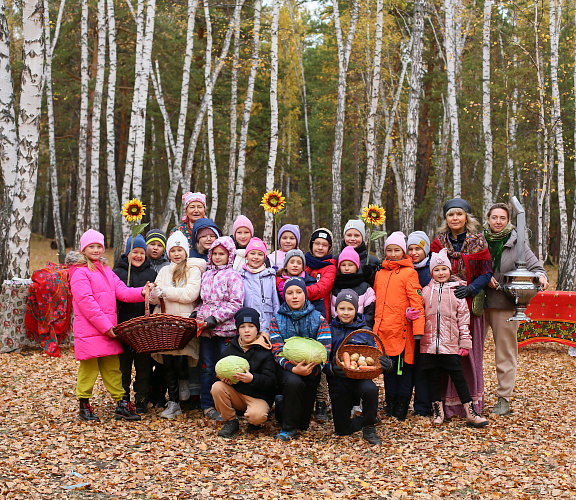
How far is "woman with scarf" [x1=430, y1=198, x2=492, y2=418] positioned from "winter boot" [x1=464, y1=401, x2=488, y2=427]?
0.57 feet

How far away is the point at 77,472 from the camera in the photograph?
4.12 m

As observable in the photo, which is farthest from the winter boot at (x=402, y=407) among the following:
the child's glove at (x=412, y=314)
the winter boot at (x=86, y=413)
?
the winter boot at (x=86, y=413)

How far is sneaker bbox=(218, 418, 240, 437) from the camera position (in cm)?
503

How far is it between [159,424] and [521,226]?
156 inches

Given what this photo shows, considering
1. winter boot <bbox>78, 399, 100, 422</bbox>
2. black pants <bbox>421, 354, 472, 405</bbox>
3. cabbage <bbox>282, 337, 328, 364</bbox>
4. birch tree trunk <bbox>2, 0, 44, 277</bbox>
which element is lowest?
winter boot <bbox>78, 399, 100, 422</bbox>

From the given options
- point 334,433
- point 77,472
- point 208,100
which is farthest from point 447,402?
point 208,100

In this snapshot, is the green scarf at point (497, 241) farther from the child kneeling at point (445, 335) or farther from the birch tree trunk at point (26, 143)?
the birch tree trunk at point (26, 143)

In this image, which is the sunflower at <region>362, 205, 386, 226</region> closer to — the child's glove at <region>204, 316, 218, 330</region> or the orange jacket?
the orange jacket

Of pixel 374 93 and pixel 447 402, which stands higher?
pixel 374 93

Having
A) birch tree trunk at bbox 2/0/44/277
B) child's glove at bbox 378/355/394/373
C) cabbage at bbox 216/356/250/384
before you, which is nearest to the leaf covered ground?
cabbage at bbox 216/356/250/384

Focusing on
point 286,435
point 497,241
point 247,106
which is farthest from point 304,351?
point 247,106

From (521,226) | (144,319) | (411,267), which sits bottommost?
(144,319)

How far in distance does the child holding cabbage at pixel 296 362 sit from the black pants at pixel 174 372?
110 cm

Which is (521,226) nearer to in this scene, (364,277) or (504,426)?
(364,277)
